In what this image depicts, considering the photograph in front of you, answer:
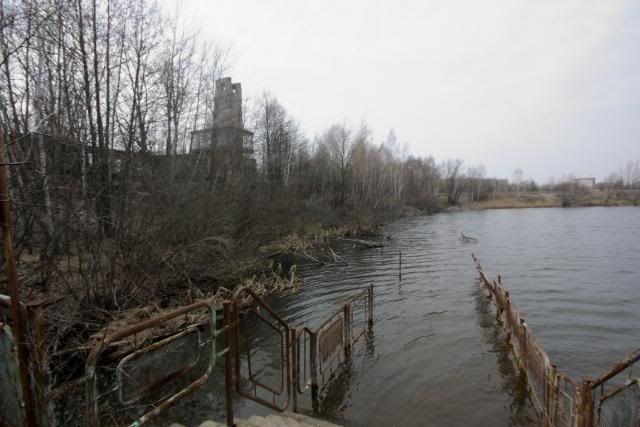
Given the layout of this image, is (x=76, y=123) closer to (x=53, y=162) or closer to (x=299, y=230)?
(x=53, y=162)

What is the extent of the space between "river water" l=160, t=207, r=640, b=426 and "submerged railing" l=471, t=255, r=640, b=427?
21.1 inches

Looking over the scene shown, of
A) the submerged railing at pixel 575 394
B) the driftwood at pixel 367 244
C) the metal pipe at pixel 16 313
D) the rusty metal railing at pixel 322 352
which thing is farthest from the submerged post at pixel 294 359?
the driftwood at pixel 367 244

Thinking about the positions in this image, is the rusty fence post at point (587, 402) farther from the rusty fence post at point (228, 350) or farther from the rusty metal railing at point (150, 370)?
the rusty metal railing at point (150, 370)

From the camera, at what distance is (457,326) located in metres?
10.5

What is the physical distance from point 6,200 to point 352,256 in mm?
20017

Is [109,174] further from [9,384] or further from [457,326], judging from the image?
[457,326]

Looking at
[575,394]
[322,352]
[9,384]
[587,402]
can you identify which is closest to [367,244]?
[322,352]

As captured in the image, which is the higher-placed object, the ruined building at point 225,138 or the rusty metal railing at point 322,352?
the ruined building at point 225,138

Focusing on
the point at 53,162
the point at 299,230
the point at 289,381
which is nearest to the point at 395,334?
the point at 289,381

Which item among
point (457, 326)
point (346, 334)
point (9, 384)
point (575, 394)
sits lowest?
point (457, 326)

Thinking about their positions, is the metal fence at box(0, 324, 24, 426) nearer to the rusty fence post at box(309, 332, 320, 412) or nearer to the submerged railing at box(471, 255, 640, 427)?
the rusty fence post at box(309, 332, 320, 412)

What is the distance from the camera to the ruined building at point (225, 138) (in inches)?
729

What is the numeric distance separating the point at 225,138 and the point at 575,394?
770 inches

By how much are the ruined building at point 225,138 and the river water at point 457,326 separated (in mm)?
7723
